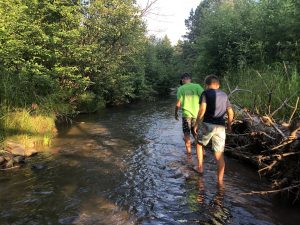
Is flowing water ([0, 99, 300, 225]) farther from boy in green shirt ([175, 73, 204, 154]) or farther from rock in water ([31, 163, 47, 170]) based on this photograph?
boy in green shirt ([175, 73, 204, 154])

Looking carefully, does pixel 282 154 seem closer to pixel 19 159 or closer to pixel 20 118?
pixel 19 159

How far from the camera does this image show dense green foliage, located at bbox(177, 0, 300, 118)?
10750 millimetres

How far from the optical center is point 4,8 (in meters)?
15.4

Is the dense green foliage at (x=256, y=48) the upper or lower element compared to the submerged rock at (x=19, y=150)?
upper

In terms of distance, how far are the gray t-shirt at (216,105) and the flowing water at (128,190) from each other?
141cm

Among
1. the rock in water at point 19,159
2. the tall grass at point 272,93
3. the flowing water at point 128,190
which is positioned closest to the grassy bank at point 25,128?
the flowing water at point 128,190

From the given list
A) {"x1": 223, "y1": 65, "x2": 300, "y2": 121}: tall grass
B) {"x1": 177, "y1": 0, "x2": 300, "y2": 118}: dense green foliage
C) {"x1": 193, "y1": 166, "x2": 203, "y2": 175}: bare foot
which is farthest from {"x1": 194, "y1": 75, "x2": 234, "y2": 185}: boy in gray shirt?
{"x1": 177, "y1": 0, "x2": 300, "y2": 118}: dense green foliage

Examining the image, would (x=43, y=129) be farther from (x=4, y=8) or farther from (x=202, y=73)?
(x=202, y=73)

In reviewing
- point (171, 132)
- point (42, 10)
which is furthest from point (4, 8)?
point (171, 132)

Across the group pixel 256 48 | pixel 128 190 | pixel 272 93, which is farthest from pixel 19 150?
pixel 256 48

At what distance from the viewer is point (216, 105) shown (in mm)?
7203

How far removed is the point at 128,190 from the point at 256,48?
35.2 ft

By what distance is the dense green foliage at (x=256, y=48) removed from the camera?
10750 mm

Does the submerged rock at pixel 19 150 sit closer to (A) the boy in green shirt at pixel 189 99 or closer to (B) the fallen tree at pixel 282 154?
(A) the boy in green shirt at pixel 189 99
